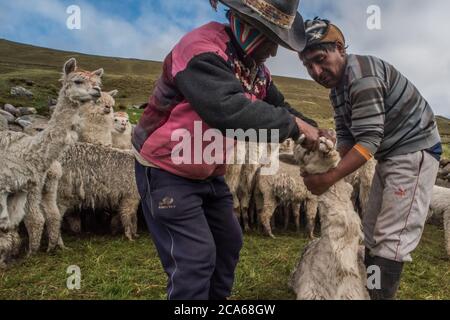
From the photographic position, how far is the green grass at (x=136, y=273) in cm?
449

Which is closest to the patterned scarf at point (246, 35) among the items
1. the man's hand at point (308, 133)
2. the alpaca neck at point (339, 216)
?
the man's hand at point (308, 133)

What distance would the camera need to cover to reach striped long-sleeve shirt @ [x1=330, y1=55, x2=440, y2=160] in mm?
3029

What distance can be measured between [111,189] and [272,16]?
563cm

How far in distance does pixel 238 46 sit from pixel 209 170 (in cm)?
72

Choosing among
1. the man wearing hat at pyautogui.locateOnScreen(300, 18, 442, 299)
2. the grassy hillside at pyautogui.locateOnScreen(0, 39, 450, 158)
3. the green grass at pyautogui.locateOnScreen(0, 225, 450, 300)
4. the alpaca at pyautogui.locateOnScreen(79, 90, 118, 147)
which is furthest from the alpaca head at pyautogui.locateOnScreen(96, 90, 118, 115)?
the grassy hillside at pyautogui.locateOnScreen(0, 39, 450, 158)

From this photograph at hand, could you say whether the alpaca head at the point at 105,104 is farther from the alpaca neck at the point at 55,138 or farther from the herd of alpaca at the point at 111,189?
the alpaca neck at the point at 55,138

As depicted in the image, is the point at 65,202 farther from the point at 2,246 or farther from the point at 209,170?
the point at 209,170

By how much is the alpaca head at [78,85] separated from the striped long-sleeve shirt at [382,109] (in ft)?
11.8

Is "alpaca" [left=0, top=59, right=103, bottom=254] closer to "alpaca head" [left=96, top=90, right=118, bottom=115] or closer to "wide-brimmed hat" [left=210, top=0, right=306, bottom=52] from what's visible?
"alpaca head" [left=96, top=90, right=118, bottom=115]

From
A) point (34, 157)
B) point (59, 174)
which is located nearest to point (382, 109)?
point (34, 157)

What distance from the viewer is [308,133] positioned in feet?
7.88

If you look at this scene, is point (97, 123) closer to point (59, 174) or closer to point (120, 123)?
point (120, 123)

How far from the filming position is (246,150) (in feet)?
27.0
